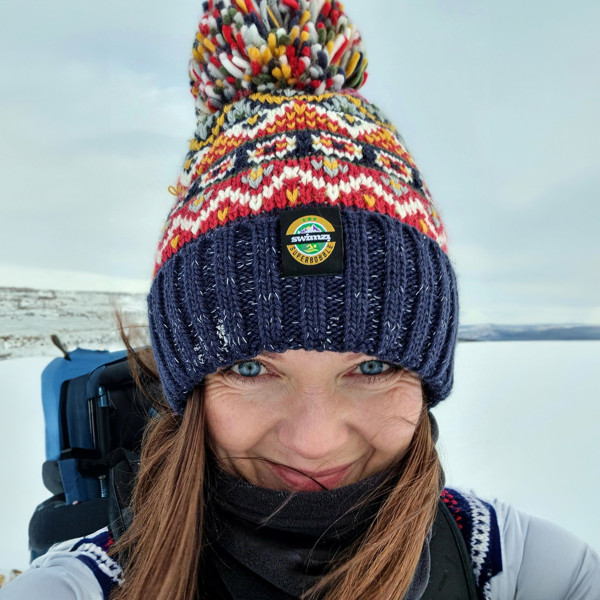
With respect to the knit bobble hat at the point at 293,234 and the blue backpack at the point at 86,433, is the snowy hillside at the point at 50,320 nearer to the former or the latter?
the blue backpack at the point at 86,433

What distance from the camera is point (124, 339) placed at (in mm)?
1261

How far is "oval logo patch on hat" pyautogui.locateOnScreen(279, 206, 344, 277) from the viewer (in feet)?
2.33

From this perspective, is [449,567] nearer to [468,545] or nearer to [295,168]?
[468,545]

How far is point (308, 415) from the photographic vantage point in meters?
0.76

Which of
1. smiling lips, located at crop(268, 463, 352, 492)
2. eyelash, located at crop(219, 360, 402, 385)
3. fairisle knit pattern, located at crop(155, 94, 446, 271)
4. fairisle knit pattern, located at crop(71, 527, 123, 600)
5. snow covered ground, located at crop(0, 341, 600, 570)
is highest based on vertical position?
fairisle knit pattern, located at crop(155, 94, 446, 271)

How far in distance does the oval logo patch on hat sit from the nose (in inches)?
8.8

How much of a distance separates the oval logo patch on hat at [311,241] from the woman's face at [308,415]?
15cm

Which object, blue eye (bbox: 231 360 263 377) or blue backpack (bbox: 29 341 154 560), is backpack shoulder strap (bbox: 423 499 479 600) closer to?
blue eye (bbox: 231 360 263 377)

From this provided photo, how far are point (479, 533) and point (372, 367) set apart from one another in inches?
19.4

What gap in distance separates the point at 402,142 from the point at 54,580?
109cm

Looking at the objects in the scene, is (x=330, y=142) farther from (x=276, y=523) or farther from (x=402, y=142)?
(x=276, y=523)

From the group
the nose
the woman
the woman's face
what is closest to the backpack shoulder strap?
the woman

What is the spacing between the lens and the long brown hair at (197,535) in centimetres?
77

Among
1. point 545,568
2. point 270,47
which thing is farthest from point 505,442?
point 270,47
